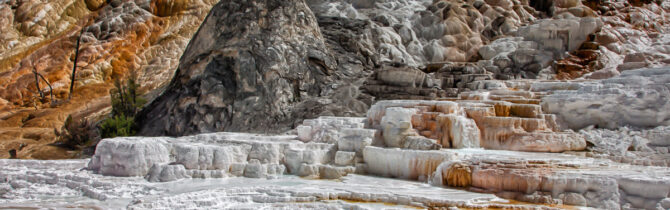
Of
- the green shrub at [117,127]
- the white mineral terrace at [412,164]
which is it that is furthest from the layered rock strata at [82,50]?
the white mineral terrace at [412,164]

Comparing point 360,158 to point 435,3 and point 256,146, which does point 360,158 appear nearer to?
point 256,146

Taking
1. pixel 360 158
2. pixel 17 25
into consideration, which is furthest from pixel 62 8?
pixel 360 158

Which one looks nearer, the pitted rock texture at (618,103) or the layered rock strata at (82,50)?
the pitted rock texture at (618,103)

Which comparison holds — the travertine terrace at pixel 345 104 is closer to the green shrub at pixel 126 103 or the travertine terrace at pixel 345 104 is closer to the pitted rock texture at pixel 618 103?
A: the pitted rock texture at pixel 618 103

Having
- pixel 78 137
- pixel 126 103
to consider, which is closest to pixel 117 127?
pixel 78 137

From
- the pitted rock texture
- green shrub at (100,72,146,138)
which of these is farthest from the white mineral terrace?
green shrub at (100,72,146,138)

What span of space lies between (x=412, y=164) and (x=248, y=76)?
7.60 metres

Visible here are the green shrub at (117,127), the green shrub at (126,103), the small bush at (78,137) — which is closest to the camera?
the green shrub at (117,127)

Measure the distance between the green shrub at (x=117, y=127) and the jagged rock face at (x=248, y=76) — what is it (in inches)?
16.1

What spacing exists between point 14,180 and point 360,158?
531 cm

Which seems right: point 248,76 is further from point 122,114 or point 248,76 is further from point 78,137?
point 78,137

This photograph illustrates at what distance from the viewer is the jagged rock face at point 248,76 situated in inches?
557

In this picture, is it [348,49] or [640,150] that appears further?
[348,49]

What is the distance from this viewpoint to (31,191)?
7340 mm
